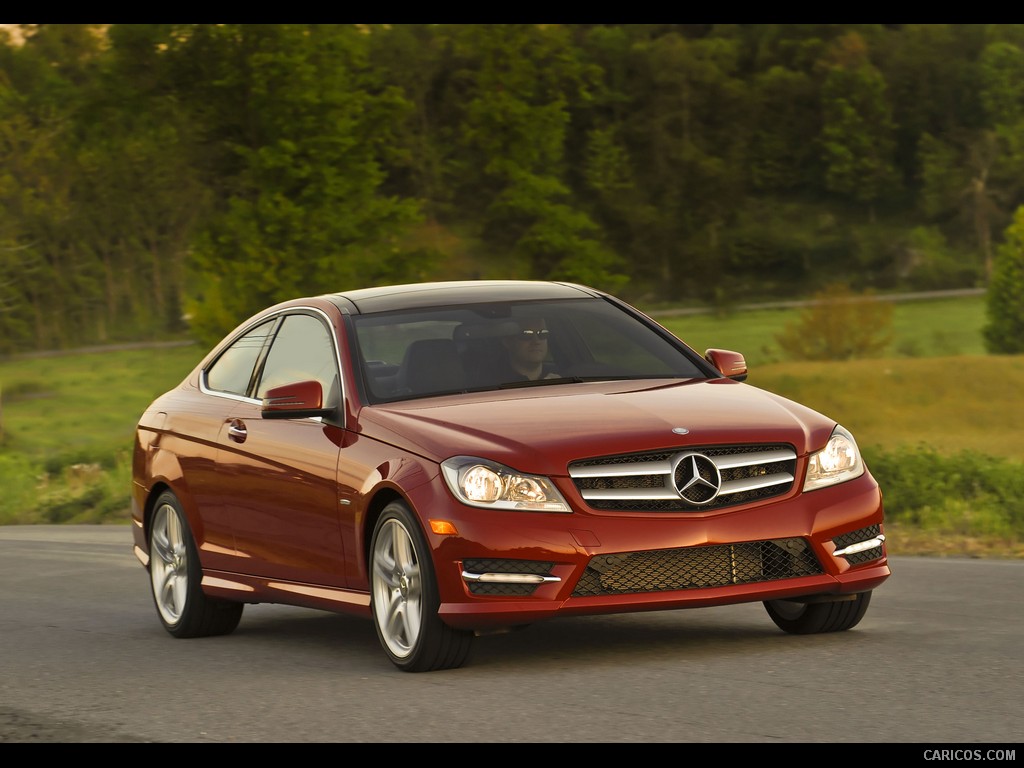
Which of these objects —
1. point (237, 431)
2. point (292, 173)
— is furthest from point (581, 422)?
point (292, 173)

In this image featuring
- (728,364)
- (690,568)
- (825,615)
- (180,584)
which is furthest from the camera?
(180,584)

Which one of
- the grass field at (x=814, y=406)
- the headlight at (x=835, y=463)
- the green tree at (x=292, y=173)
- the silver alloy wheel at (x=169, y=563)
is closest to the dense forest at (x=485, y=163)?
the green tree at (x=292, y=173)

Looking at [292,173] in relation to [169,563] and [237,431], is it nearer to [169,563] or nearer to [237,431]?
[169,563]

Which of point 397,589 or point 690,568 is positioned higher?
point 690,568

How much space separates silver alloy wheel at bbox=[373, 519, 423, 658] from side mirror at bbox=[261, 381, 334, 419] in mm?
793

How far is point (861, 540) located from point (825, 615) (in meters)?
0.54

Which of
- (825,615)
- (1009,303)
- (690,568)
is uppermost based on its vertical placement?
(690,568)

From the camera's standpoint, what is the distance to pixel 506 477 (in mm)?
7516

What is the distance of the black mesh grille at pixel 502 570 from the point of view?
7.48 metres

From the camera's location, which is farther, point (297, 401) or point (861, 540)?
point (297, 401)

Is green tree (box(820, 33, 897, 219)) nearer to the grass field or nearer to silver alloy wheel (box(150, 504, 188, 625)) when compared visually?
the grass field

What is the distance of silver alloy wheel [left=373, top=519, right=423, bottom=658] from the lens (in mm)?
7734

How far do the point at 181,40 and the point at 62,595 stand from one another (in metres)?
48.2

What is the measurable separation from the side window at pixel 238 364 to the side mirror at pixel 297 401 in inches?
48.5
